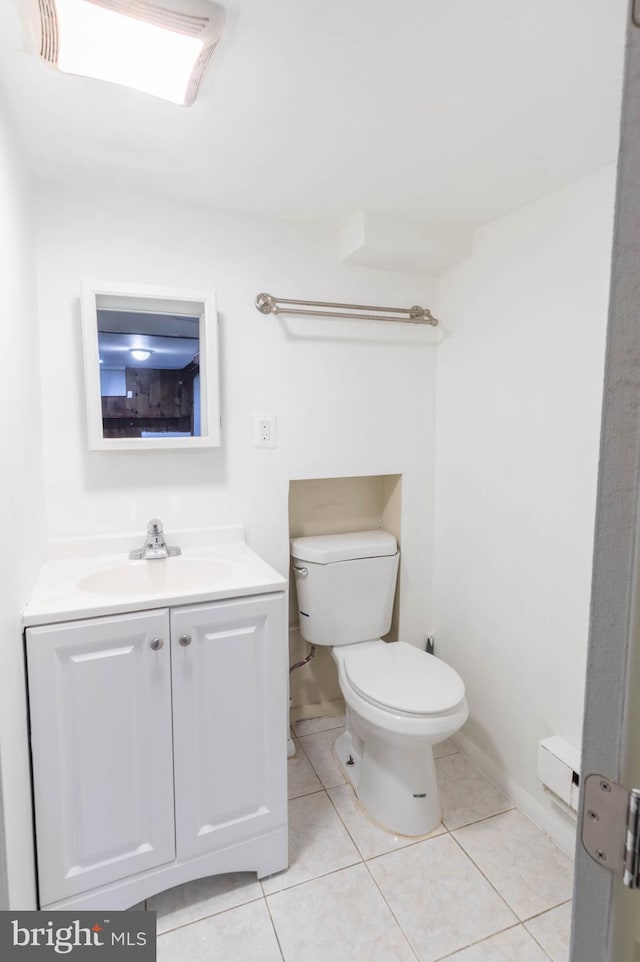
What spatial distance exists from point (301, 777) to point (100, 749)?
3.03ft

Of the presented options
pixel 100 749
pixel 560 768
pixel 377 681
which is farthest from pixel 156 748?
pixel 560 768

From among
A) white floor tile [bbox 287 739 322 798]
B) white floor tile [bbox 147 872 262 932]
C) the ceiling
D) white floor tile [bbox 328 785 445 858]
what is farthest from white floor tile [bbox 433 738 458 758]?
the ceiling

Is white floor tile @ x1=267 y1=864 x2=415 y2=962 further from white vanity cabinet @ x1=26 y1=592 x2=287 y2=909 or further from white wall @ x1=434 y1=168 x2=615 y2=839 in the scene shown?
white wall @ x1=434 y1=168 x2=615 y2=839

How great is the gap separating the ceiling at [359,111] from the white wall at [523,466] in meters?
0.19

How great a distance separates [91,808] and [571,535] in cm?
153

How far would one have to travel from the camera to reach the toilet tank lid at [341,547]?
1992mm

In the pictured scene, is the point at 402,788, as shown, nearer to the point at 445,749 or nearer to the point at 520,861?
the point at 520,861

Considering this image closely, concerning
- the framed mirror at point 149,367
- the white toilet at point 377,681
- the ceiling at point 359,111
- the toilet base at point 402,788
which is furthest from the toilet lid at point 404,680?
the ceiling at point 359,111

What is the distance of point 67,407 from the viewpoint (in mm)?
1658

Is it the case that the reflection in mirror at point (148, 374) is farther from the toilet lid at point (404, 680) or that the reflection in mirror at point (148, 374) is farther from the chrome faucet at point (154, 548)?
the toilet lid at point (404, 680)

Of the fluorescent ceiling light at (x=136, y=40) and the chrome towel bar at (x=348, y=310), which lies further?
the chrome towel bar at (x=348, y=310)

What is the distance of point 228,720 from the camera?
140 cm

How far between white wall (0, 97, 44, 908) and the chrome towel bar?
77 cm

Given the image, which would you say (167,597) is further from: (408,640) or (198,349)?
(408,640)
